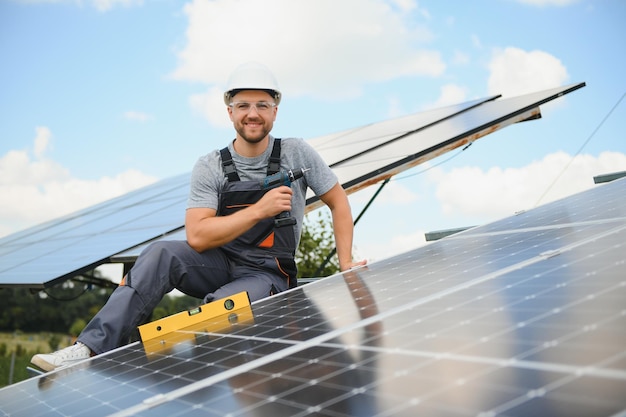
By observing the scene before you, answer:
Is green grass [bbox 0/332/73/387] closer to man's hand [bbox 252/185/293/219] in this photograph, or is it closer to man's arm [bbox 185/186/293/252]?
man's arm [bbox 185/186/293/252]

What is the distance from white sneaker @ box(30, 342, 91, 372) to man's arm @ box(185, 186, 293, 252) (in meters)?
0.96

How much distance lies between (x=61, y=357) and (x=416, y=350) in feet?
7.06

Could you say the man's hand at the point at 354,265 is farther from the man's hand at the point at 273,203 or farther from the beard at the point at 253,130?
the beard at the point at 253,130

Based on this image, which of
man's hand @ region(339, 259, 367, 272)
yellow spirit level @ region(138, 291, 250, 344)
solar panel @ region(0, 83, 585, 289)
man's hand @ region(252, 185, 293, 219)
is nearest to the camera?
yellow spirit level @ region(138, 291, 250, 344)

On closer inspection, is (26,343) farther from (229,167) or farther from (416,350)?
(416,350)

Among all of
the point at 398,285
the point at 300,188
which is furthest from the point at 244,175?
the point at 398,285

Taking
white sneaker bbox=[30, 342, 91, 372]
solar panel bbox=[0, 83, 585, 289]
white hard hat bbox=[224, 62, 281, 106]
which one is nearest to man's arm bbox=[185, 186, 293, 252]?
white hard hat bbox=[224, 62, 281, 106]

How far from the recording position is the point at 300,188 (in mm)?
4492

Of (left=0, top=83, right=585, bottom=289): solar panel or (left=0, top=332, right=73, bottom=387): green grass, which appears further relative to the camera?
(left=0, top=332, right=73, bottom=387): green grass

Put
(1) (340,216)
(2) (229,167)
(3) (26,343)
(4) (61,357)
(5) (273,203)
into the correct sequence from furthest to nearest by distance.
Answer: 1. (3) (26,343)
2. (1) (340,216)
3. (2) (229,167)
4. (5) (273,203)
5. (4) (61,357)

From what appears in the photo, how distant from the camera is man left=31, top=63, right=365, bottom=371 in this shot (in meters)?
3.90

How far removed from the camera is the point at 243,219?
3.93m

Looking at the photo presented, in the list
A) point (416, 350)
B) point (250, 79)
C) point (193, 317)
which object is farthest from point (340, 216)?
point (416, 350)

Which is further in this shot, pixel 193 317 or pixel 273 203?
pixel 273 203
